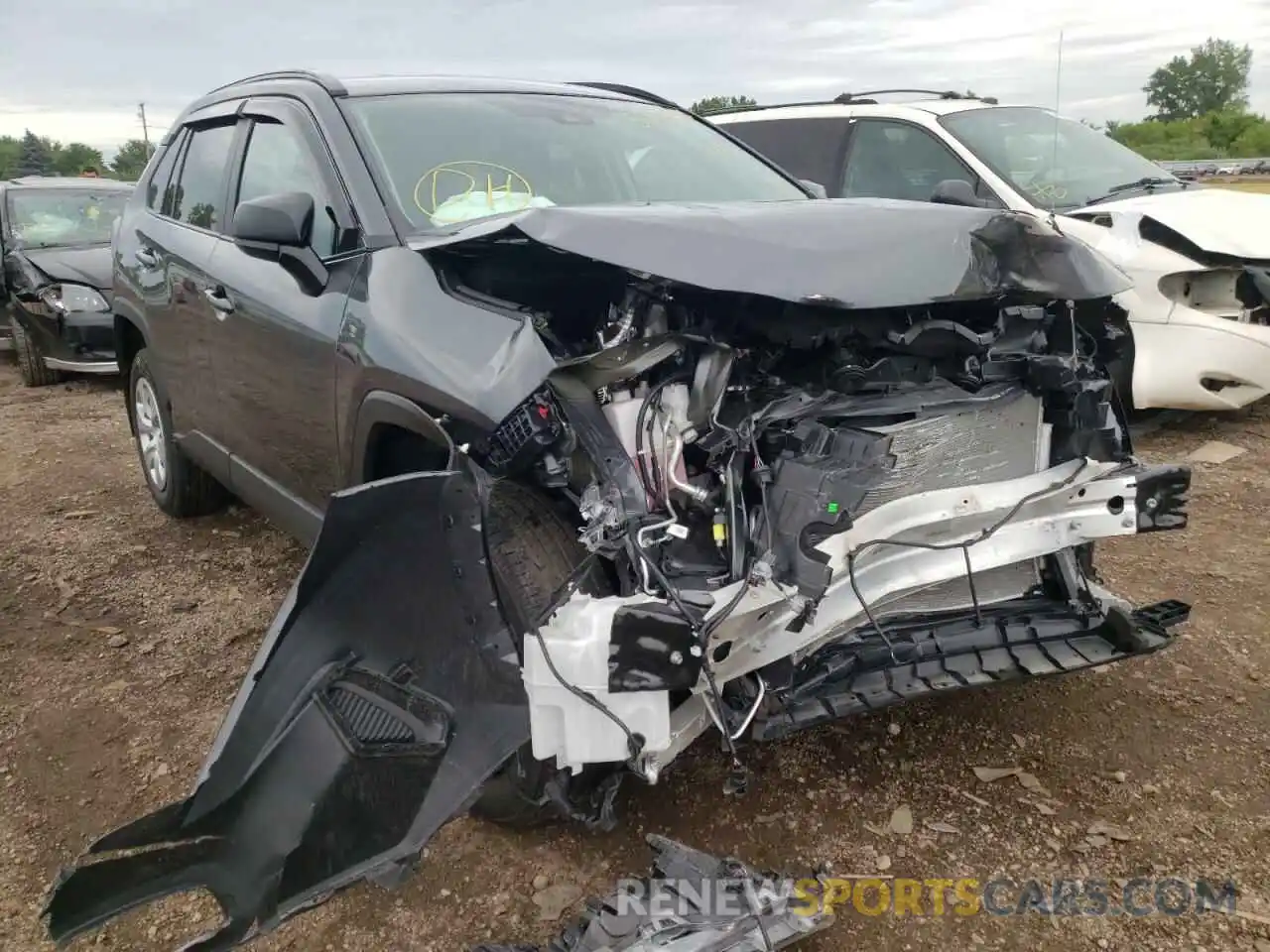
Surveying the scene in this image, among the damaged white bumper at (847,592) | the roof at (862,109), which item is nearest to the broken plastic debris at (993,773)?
the damaged white bumper at (847,592)

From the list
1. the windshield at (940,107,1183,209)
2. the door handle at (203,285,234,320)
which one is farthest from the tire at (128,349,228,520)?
the windshield at (940,107,1183,209)

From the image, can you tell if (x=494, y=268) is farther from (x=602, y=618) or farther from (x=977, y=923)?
(x=977, y=923)

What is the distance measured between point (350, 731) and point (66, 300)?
298 inches

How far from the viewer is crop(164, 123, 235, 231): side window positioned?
3969mm

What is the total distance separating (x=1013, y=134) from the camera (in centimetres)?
628

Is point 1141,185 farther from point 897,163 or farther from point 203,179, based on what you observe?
point 203,179

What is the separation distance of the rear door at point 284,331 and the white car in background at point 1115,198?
289 centimetres

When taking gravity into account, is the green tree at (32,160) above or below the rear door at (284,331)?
above

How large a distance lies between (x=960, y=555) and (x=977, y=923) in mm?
817

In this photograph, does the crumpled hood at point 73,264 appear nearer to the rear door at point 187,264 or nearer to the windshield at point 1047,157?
the rear door at point 187,264

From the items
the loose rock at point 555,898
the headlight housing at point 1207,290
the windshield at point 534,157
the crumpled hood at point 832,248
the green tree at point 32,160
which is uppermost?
the green tree at point 32,160

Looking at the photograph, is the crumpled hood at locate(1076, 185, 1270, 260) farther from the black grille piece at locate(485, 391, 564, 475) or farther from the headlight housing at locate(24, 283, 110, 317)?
the headlight housing at locate(24, 283, 110, 317)

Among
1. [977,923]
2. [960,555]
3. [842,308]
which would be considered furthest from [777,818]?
[842,308]

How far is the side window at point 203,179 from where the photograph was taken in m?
3.97
